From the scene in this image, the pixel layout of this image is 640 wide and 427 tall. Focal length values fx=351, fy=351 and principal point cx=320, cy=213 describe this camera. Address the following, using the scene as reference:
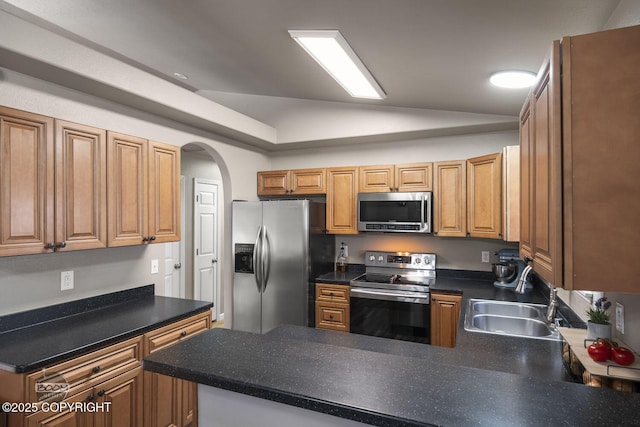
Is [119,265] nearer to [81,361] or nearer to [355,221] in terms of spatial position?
[81,361]

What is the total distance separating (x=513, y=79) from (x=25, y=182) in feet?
9.54

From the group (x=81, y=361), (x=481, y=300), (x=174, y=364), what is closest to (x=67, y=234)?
(x=81, y=361)

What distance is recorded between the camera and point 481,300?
2789 millimetres

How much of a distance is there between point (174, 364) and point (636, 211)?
4.65ft

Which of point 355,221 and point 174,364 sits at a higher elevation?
point 355,221

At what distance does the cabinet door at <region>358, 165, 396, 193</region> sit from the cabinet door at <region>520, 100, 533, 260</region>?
211cm

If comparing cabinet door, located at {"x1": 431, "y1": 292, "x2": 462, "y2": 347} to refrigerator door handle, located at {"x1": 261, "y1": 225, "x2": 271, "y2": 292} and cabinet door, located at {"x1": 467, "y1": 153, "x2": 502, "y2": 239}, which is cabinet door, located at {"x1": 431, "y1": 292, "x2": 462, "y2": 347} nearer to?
cabinet door, located at {"x1": 467, "y1": 153, "x2": 502, "y2": 239}

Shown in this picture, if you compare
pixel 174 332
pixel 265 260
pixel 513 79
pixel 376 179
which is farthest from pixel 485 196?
pixel 174 332

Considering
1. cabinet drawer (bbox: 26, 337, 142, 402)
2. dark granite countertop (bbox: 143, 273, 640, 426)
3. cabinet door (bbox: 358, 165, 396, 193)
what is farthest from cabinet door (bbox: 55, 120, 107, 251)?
cabinet door (bbox: 358, 165, 396, 193)

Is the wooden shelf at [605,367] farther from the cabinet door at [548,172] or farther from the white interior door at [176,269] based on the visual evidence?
the white interior door at [176,269]

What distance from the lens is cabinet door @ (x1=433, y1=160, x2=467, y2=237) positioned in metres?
3.43

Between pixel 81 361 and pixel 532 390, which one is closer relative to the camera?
→ pixel 532 390

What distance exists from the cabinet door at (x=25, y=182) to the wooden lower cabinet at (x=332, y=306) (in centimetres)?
241

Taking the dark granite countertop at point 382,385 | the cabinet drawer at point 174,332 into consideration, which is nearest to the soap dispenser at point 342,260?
the cabinet drawer at point 174,332
